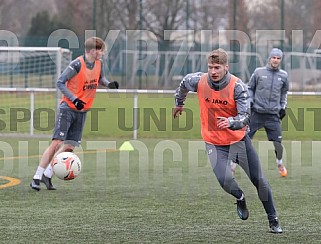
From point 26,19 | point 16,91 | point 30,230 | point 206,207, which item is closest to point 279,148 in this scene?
point 206,207

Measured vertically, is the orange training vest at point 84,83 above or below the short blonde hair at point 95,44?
below

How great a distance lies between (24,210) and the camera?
8.80m

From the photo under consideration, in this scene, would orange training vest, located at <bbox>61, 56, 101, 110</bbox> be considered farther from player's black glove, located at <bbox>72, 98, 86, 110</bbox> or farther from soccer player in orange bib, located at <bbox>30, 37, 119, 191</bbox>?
player's black glove, located at <bbox>72, 98, 86, 110</bbox>

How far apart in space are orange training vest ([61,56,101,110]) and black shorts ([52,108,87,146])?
118 millimetres

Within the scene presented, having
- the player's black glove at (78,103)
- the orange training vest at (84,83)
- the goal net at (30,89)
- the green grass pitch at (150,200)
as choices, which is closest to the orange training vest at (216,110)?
the green grass pitch at (150,200)

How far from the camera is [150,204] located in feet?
30.7

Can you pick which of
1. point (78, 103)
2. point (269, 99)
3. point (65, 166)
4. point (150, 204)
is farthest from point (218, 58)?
point (269, 99)

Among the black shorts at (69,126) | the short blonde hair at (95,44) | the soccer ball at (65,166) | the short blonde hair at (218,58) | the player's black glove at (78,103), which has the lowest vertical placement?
the soccer ball at (65,166)

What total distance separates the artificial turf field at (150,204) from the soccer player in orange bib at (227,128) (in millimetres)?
358

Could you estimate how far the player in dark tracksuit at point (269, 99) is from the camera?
1216 cm

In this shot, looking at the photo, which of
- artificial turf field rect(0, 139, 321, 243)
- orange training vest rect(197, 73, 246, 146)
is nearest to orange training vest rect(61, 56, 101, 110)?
artificial turf field rect(0, 139, 321, 243)

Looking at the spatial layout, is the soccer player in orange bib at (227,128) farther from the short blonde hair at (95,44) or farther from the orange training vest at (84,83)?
the orange training vest at (84,83)

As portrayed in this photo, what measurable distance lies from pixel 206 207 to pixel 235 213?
50 cm

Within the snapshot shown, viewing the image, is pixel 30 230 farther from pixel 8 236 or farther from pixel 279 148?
pixel 279 148
